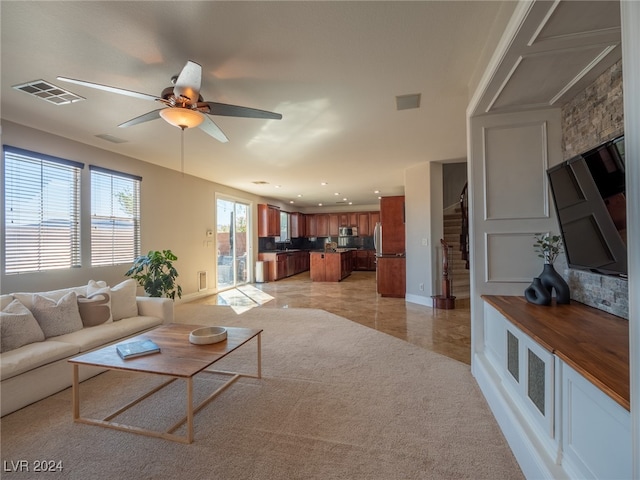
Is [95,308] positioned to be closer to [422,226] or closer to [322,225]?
[422,226]

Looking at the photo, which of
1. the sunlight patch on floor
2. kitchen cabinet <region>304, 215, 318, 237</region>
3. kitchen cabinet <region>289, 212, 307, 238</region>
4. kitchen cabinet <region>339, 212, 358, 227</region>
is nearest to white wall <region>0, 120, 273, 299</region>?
the sunlight patch on floor

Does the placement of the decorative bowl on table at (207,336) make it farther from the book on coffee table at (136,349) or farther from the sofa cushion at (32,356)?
the sofa cushion at (32,356)

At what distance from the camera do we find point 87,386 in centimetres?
249

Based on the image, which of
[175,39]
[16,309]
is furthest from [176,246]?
[175,39]

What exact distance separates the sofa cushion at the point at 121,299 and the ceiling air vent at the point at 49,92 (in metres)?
1.88

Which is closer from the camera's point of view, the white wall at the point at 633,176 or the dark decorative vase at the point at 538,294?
the white wall at the point at 633,176

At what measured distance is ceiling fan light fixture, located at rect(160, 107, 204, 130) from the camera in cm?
204

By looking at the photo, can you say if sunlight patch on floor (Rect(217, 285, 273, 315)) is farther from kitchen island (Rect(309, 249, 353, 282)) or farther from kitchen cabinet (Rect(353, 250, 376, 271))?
kitchen cabinet (Rect(353, 250, 376, 271))

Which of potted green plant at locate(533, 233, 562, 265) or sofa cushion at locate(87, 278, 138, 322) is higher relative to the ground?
potted green plant at locate(533, 233, 562, 265)

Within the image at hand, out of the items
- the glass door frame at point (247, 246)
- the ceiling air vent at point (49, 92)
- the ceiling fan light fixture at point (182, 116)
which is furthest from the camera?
the glass door frame at point (247, 246)

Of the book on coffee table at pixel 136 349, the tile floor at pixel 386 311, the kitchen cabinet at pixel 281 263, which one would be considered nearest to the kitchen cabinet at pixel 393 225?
the tile floor at pixel 386 311

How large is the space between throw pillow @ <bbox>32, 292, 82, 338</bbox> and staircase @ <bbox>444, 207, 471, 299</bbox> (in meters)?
5.30

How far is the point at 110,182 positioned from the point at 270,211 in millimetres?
4836

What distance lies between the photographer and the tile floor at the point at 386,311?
353 cm
